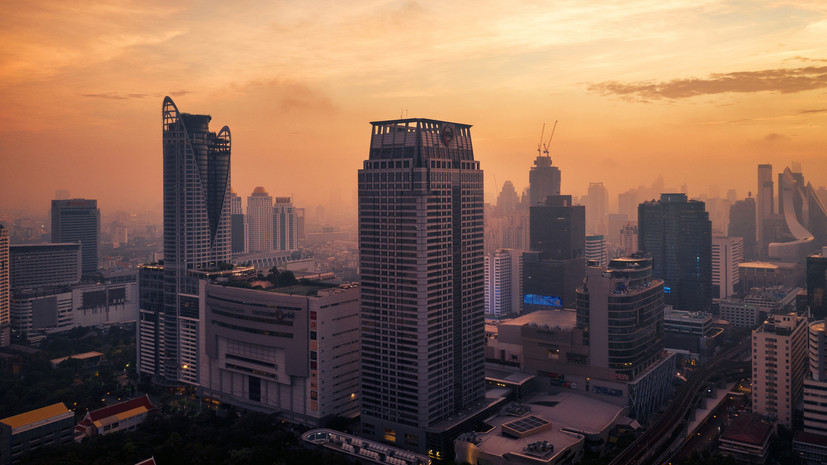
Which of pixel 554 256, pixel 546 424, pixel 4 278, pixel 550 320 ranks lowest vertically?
pixel 546 424

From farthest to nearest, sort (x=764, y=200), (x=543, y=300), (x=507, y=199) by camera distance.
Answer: (x=507, y=199) → (x=764, y=200) → (x=543, y=300)

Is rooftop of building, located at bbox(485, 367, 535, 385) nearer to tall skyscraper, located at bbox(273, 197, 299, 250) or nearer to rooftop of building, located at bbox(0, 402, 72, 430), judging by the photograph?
rooftop of building, located at bbox(0, 402, 72, 430)

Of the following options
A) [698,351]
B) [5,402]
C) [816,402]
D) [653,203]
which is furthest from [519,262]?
[5,402]

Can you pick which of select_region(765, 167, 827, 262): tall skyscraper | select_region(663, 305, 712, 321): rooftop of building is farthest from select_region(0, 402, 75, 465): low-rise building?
select_region(765, 167, 827, 262): tall skyscraper

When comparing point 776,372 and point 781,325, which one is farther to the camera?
point 781,325

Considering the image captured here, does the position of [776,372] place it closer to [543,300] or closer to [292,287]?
[292,287]

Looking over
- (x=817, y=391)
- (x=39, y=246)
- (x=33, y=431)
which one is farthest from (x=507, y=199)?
(x=33, y=431)

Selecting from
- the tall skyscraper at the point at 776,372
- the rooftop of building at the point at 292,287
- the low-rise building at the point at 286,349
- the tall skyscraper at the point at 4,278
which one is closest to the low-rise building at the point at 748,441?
the tall skyscraper at the point at 776,372
